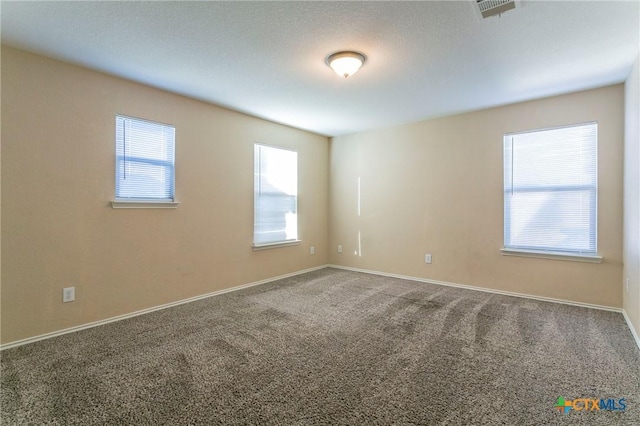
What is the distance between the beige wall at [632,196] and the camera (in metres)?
2.56

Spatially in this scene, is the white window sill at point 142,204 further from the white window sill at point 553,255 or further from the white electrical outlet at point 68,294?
the white window sill at point 553,255

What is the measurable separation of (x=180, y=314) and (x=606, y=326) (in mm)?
4174

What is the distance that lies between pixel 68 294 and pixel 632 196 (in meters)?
5.19

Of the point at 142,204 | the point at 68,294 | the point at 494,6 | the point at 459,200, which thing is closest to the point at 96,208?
the point at 142,204

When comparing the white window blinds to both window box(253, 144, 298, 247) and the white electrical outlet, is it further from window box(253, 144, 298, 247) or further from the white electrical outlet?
window box(253, 144, 298, 247)

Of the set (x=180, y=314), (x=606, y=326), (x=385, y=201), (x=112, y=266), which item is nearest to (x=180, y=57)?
(x=112, y=266)

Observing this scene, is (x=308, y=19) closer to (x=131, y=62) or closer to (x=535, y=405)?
(x=131, y=62)

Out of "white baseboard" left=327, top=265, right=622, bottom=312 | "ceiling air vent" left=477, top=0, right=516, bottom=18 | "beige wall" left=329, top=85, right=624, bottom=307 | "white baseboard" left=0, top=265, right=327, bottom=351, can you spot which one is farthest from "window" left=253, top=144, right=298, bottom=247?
"ceiling air vent" left=477, top=0, right=516, bottom=18

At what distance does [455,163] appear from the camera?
170 inches

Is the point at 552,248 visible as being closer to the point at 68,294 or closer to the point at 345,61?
the point at 345,61

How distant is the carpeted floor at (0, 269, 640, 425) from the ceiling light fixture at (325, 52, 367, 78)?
2338mm

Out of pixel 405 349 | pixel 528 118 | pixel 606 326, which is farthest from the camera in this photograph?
pixel 528 118

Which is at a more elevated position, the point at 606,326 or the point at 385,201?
the point at 385,201

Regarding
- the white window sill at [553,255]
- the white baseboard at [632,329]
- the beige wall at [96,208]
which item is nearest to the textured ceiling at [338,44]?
the beige wall at [96,208]
